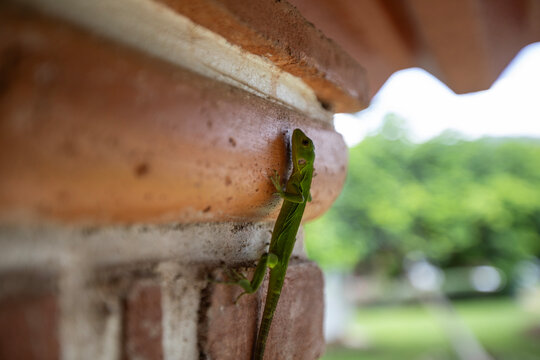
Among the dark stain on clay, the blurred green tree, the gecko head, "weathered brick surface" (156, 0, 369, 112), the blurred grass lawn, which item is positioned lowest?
the blurred grass lawn

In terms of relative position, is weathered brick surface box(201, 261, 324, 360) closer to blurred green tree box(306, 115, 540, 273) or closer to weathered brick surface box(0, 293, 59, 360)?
weathered brick surface box(0, 293, 59, 360)

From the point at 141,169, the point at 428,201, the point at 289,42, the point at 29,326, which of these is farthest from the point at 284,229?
the point at 428,201

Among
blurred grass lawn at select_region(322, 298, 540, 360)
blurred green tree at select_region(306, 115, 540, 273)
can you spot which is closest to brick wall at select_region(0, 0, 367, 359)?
blurred green tree at select_region(306, 115, 540, 273)

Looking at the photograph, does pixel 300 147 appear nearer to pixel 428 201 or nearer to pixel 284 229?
pixel 284 229

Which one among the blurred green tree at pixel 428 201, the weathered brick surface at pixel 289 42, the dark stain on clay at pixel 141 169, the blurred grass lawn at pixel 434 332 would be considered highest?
the weathered brick surface at pixel 289 42

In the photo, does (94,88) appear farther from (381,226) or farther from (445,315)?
(445,315)

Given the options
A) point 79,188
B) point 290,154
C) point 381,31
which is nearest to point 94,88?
point 79,188

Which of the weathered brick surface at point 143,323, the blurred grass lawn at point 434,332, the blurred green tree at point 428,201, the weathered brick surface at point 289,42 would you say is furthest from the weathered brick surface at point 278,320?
the blurred grass lawn at point 434,332

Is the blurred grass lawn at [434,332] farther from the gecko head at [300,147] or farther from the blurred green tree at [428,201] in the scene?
the gecko head at [300,147]
